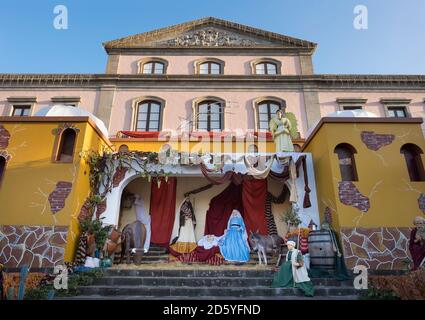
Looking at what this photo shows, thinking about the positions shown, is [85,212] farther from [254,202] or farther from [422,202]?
[422,202]

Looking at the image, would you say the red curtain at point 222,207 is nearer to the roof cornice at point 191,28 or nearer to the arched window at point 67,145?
the arched window at point 67,145

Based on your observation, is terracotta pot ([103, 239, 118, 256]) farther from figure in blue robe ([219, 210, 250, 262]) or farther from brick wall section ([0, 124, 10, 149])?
brick wall section ([0, 124, 10, 149])

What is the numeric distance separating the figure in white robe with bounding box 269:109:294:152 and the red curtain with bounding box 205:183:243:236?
212 centimetres

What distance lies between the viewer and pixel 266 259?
9.91 m

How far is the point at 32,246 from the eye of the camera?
814 cm

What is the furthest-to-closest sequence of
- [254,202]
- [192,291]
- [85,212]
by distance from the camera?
1. [254,202]
2. [85,212]
3. [192,291]

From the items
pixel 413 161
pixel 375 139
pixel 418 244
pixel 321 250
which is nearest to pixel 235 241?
pixel 321 250

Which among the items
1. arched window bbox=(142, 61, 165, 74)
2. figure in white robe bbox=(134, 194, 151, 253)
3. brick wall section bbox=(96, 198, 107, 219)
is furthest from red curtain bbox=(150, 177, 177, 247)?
arched window bbox=(142, 61, 165, 74)

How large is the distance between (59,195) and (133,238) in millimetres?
2875

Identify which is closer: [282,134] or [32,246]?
[32,246]

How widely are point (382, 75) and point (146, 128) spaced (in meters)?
13.0

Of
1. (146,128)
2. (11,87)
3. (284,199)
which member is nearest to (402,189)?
(284,199)

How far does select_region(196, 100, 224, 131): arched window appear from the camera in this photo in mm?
15516
